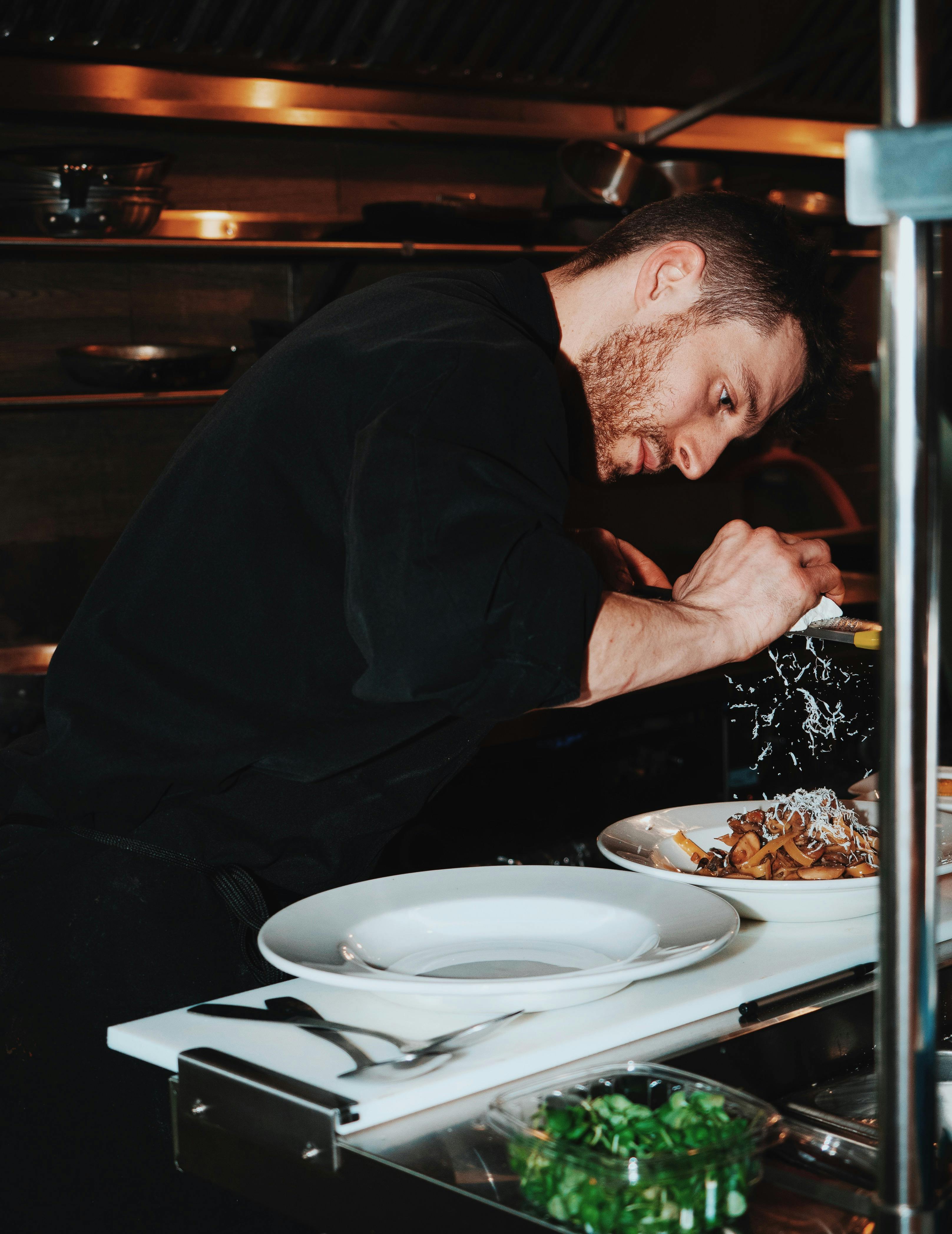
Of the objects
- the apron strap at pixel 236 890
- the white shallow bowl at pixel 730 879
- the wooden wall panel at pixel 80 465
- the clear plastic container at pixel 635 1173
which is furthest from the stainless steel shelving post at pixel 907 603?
the wooden wall panel at pixel 80 465

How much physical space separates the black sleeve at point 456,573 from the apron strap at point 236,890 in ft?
1.23

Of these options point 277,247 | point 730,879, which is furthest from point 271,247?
point 730,879

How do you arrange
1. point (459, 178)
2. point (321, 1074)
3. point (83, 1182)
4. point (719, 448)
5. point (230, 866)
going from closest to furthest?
1. point (321, 1074)
2. point (83, 1182)
3. point (230, 866)
4. point (719, 448)
5. point (459, 178)

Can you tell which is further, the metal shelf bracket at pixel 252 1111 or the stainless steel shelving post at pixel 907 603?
the metal shelf bracket at pixel 252 1111

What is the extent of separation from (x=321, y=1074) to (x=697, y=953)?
0.26 metres

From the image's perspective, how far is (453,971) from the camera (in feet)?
3.11

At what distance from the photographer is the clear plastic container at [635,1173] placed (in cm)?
60

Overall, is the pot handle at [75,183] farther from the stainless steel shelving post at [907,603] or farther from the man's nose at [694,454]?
the stainless steel shelving post at [907,603]

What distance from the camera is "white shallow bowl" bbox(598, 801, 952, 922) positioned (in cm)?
105

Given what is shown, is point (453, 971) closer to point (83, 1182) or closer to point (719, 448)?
point (83, 1182)

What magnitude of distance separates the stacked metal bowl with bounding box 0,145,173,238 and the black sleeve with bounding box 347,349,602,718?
57.8 inches

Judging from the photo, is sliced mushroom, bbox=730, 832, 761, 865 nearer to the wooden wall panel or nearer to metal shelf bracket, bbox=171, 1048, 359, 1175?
metal shelf bracket, bbox=171, 1048, 359, 1175

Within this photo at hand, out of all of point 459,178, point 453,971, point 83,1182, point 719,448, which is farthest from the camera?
point 459,178

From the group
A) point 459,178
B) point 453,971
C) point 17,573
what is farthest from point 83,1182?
point 459,178
